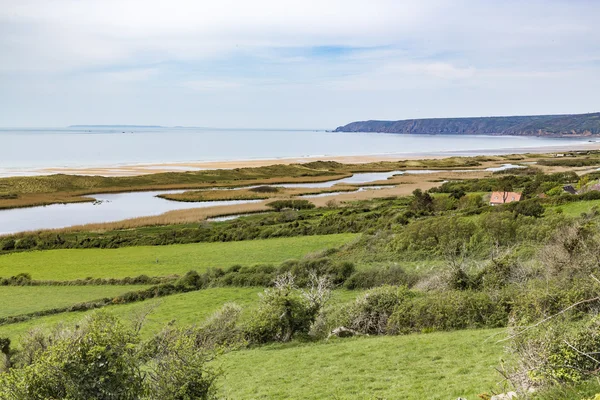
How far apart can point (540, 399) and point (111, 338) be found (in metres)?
9.06

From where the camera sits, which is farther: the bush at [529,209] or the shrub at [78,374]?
the bush at [529,209]

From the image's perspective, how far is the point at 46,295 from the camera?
3978cm

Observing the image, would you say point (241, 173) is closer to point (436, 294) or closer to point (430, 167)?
→ point (430, 167)

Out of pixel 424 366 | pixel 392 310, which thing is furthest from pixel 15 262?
pixel 424 366

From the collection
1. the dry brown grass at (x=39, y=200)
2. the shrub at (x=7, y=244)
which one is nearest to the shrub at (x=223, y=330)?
the shrub at (x=7, y=244)

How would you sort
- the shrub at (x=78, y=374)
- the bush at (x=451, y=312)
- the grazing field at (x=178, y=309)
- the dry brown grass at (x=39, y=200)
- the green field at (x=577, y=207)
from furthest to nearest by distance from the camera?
1. the dry brown grass at (x=39, y=200)
2. the green field at (x=577, y=207)
3. the grazing field at (x=178, y=309)
4. the bush at (x=451, y=312)
5. the shrub at (x=78, y=374)

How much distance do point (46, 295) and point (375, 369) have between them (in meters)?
Result: 31.5

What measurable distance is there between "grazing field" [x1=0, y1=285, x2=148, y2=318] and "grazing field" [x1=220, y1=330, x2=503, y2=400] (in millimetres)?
20120

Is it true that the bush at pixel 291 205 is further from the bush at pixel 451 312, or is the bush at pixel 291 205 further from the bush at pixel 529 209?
the bush at pixel 451 312

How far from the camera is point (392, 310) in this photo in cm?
2445

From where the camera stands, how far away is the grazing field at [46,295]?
36172 millimetres

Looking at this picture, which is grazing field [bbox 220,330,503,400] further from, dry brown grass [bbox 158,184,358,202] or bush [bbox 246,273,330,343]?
dry brown grass [bbox 158,184,358,202]

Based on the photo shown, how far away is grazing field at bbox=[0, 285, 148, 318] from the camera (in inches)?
1424

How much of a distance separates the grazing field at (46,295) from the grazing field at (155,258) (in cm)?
341
